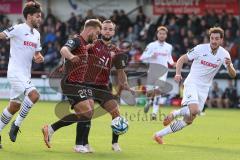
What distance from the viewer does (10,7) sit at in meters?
37.4

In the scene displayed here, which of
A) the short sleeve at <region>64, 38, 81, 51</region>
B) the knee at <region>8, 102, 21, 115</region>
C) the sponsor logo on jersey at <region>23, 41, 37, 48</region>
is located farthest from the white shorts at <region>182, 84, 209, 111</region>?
the knee at <region>8, 102, 21, 115</region>

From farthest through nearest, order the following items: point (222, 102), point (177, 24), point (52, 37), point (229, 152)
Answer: point (52, 37), point (177, 24), point (222, 102), point (229, 152)

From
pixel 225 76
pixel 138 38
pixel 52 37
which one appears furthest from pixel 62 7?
pixel 225 76

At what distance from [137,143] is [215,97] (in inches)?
601

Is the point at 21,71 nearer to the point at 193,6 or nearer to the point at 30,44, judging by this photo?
the point at 30,44

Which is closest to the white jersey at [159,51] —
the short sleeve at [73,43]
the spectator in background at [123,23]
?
the short sleeve at [73,43]

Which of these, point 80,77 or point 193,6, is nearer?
point 80,77

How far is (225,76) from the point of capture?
29.2 metres

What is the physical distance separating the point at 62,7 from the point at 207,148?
24382mm

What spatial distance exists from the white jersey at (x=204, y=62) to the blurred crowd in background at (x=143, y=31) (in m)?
→ 14.6

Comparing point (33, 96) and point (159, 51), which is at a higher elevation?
point (159, 51)

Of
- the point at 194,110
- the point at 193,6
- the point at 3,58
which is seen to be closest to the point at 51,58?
the point at 3,58

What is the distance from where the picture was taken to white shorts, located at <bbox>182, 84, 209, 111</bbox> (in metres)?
14.4

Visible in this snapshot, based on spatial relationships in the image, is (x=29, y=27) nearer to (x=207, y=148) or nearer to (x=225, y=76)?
(x=207, y=148)
